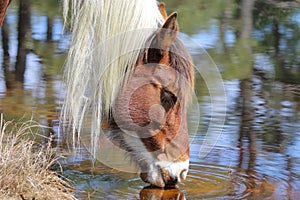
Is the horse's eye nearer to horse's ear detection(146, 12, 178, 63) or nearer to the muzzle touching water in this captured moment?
horse's ear detection(146, 12, 178, 63)

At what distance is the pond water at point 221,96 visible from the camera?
484 centimetres

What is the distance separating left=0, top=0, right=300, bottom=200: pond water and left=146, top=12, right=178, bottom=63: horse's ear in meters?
0.84

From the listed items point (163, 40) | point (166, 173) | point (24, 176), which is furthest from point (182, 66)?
point (24, 176)

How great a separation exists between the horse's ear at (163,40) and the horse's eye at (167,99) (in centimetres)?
19

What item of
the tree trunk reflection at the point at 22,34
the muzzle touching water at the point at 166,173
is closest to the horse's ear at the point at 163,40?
the muzzle touching water at the point at 166,173

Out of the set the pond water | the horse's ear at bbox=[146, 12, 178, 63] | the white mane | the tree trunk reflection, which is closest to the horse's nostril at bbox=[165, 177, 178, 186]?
the pond water

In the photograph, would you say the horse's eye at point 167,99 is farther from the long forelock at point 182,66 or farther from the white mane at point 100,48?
the white mane at point 100,48

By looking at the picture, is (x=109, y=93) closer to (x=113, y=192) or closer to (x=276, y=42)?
(x=113, y=192)

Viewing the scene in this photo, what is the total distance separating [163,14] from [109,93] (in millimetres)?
640

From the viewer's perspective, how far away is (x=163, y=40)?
3988 mm

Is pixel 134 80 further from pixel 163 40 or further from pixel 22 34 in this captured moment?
pixel 22 34

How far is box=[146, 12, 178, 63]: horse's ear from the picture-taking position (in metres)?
3.92

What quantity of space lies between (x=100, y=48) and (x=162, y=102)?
1.54 ft

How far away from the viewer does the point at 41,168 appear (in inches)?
166
